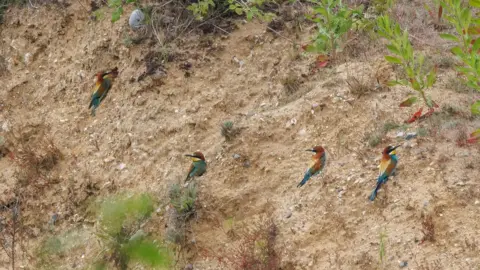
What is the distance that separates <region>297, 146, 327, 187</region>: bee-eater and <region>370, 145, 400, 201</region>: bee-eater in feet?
1.47

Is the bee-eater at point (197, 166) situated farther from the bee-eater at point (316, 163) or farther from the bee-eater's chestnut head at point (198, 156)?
the bee-eater at point (316, 163)

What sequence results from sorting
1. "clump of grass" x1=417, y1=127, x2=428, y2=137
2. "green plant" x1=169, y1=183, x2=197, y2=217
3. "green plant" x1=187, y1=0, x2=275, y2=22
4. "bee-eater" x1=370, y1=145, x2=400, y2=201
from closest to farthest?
"bee-eater" x1=370, y1=145, x2=400, y2=201, "clump of grass" x1=417, y1=127, x2=428, y2=137, "green plant" x1=169, y1=183, x2=197, y2=217, "green plant" x1=187, y1=0, x2=275, y2=22

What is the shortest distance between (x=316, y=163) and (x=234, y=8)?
1.86 m

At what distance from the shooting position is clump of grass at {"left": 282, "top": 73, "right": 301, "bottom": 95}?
5.78m

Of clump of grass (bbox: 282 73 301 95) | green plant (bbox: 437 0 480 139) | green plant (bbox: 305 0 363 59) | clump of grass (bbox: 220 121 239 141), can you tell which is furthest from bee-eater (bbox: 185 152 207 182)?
green plant (bbox: 437 0 480 139)

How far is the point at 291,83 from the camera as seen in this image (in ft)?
19.1

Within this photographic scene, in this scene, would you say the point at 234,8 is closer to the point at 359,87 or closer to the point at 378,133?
the point at 359,87

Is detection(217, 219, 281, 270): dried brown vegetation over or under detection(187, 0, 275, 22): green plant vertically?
under

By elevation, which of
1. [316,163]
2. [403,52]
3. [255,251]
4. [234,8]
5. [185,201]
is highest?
[403,52]

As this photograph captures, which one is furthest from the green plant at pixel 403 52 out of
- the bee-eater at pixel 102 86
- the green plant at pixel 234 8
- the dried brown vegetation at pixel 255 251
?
the bee-eater at pixel 102 86

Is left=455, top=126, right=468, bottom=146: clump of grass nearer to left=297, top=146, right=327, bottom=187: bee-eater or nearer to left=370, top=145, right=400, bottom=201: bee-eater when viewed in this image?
left=370, top=145, right=400, bottom=201: bee-eater

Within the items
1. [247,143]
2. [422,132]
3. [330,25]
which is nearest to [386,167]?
[422,132]

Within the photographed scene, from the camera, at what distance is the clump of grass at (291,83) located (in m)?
5.78

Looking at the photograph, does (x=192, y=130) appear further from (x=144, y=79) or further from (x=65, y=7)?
(x=65, y=7)
